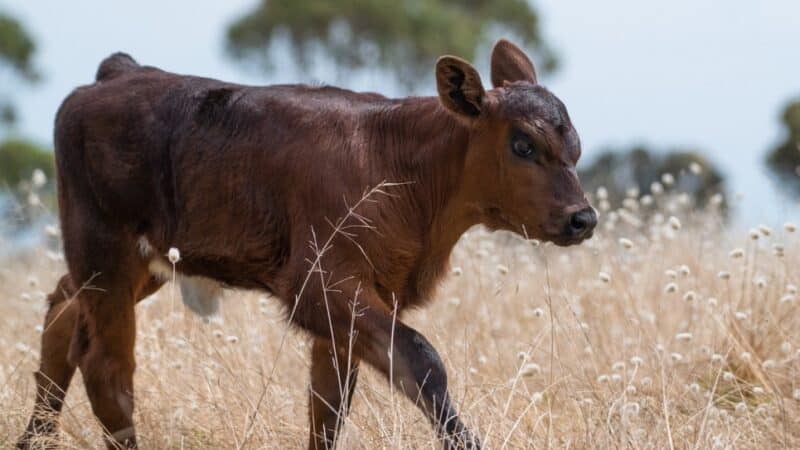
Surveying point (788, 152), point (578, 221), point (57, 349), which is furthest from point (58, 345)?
point (788, 152)

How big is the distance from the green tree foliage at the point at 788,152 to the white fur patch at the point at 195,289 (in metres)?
14.9

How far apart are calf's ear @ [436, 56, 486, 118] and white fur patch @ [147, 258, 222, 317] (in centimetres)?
152

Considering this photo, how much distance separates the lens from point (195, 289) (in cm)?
671

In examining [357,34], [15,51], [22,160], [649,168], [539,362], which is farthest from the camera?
[357,34]

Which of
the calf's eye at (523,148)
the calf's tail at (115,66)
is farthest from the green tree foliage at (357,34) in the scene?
the calf's eye at (523,148)

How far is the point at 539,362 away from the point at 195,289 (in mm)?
2393

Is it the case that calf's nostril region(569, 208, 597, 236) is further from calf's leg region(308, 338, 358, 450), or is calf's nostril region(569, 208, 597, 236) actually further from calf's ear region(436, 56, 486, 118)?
calf's leg region(308, 338, 358, 450)

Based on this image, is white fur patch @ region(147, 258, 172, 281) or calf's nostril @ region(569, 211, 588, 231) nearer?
calf's nostril @ region(569, 211, 588, 231)

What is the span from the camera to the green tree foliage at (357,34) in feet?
118

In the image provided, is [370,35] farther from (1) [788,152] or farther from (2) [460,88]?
(2) [460,88]

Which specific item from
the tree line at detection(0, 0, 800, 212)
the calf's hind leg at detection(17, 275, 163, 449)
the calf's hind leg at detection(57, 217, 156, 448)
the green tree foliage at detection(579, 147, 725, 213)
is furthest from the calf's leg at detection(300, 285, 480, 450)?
→ the tree line at detection(0, 0, 800, 212)

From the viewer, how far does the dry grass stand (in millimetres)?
5984

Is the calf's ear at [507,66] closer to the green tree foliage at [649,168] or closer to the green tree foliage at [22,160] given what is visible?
the green tree foliage at [649,168]

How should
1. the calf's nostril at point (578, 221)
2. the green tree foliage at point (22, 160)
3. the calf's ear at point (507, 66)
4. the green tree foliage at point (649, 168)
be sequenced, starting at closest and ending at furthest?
the calf's nostril at point (578, 221) → the calf's ear at point (507, 66) → the green tree foliage at point (649, 168) → the green tree foliage at point (22, 160)
